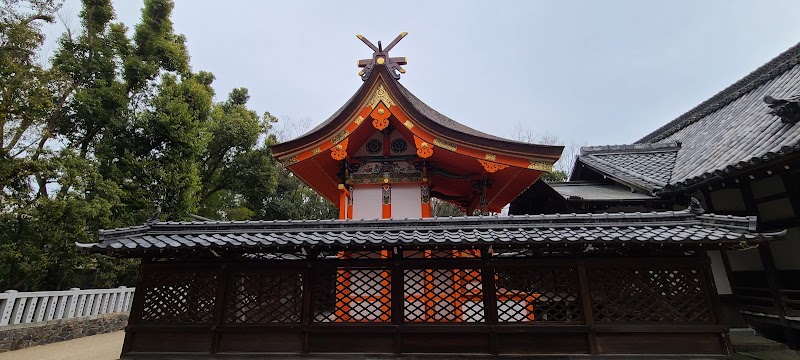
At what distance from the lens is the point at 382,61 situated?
7758mm

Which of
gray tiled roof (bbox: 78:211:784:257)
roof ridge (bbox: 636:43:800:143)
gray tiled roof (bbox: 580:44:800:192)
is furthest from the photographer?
roof ridge (bbox: 636:43:800:143)

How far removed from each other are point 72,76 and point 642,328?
1928 cm

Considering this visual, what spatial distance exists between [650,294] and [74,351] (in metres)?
12.3

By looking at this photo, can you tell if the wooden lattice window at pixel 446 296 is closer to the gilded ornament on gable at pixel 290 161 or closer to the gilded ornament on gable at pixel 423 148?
the gilded ornament on gable at pixel 423 148

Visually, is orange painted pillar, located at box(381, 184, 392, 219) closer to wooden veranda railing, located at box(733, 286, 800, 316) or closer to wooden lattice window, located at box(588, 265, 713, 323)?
wooden lattice window, located at box(588, 265, 713, 323)

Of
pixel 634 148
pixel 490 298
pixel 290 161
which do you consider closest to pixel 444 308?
pixel 490 298

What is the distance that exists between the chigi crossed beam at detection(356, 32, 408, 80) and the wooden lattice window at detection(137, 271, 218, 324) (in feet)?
16.6

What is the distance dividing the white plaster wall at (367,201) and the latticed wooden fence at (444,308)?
7.53ft

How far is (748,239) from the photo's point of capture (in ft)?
15.4

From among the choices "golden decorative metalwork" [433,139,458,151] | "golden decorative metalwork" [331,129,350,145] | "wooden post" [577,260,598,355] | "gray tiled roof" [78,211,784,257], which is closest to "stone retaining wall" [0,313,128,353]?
"gray tiled roof" [78,211,784,257]

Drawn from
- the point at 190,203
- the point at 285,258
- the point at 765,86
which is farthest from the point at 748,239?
the point at 190,203

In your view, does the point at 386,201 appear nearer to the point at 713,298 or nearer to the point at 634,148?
the point at 713,298

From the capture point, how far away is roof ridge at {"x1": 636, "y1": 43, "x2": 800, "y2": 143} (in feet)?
35.1

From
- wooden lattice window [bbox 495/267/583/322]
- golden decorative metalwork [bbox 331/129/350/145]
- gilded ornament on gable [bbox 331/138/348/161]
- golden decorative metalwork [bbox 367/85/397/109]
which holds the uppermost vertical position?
golden decorative metalwork [bbox 367/85/397/109]
